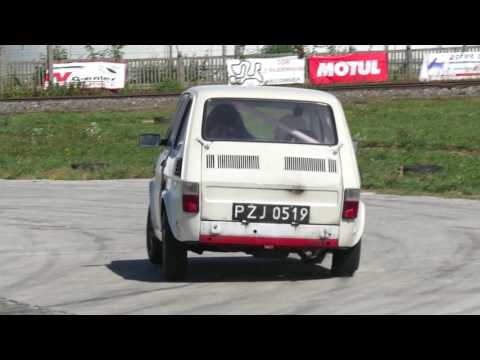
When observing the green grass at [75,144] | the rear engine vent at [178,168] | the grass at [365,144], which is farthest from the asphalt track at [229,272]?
the green grass at [75,144]

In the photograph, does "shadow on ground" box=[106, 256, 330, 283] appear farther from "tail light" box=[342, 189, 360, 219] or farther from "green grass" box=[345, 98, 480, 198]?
"green grass" box=[345, 98, 480, 198]

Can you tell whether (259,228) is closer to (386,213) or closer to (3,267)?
(3,267)

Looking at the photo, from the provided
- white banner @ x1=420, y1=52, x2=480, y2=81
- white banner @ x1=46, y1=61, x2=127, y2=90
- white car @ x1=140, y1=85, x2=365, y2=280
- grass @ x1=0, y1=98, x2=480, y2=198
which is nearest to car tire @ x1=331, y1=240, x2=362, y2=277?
white car @ x1=140, y1=85, x2=365, y2=280

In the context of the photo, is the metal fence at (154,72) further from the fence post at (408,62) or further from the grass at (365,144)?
the grass at (365,144)

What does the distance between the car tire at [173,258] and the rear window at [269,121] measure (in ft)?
3.25

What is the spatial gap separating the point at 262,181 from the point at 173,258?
1.11 m

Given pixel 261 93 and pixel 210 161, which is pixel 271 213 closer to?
pixel 210 161

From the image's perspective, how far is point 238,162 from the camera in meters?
10.4

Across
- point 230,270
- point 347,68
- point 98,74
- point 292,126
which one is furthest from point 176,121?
point 98,74

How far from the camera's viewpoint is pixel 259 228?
10266 mm

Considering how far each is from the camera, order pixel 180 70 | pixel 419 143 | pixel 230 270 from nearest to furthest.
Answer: pixel 230 270, pixel 419 143, pixel 180 70

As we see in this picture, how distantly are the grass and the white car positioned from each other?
9.35 m

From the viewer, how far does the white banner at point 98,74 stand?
5106 centimetres
